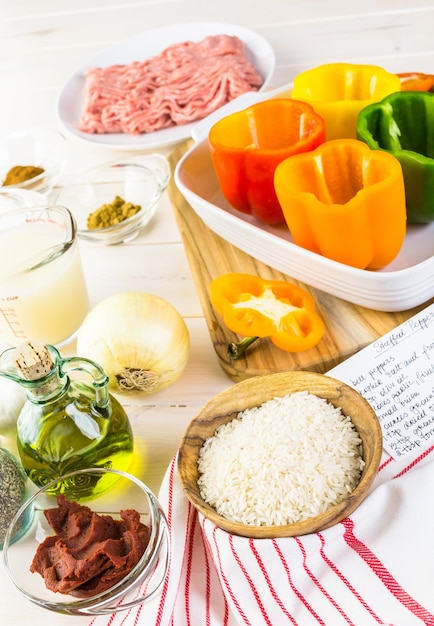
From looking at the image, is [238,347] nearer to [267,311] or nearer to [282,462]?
[267,311]

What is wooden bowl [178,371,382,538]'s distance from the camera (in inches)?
40.2

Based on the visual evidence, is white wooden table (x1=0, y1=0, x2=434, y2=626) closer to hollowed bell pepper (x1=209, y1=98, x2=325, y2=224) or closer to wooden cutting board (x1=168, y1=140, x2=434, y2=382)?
wooden cutting board (x1=168, y1=140, x2=434, y2=382)

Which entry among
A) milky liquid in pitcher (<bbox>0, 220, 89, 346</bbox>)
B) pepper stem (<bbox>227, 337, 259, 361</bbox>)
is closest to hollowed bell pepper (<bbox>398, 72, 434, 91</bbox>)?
pepper stem (<bbox>227, 337, 259, 361</bbox>)

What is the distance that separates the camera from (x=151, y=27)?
262cm

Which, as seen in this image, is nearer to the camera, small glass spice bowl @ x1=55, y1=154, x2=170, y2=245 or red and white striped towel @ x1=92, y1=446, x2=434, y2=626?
red and white striped towel @ x1=92, y1=446, x2=434, y2=626

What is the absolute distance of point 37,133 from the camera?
208cm

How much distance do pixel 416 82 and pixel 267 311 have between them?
0.66 m

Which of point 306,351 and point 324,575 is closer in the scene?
point 324,575

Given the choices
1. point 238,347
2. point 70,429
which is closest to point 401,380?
point 238,347

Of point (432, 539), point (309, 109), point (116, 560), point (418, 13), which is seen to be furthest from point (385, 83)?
point (116, 560)

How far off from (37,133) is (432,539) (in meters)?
1.52

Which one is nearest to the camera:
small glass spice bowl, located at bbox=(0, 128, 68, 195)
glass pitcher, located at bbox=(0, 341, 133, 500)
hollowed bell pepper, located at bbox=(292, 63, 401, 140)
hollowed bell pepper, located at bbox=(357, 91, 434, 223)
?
glass pitcher, located at bbox=(0, 341, 133, 500)

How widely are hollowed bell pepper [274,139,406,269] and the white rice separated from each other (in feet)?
Answer: 1.07

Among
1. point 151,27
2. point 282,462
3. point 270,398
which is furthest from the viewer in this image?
point 151,27
